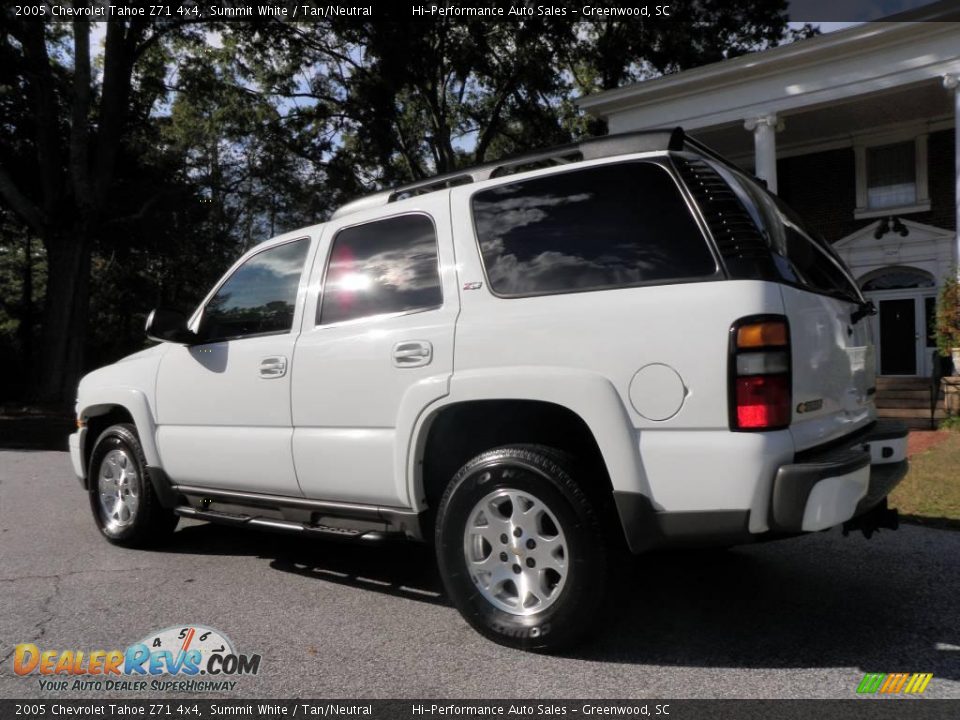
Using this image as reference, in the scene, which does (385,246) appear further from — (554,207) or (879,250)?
(879,250)

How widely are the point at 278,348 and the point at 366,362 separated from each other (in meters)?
0.68

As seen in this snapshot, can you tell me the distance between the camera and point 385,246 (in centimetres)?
392

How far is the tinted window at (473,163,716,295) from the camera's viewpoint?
304 centimetres

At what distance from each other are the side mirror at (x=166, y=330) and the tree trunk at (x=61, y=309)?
14933mm

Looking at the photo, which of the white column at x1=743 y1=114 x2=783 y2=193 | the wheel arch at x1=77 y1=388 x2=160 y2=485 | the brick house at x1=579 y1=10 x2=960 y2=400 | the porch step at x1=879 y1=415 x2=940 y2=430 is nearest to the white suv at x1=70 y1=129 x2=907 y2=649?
the wheel arch at x1=77 y1=388 x2=160 y2=485

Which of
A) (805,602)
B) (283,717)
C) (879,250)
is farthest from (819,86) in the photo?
(283,717)

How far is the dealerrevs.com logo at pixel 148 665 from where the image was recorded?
120 inches

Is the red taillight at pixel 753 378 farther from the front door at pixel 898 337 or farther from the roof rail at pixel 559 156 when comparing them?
the front door at pixel 898 337

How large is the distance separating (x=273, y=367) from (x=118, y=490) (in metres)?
1.89

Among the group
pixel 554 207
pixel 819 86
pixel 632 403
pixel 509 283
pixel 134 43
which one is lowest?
pixel 632 403

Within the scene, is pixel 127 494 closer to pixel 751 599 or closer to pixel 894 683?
pixel 751 599

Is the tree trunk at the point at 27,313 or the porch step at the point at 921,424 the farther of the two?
the tree trunk at the point at 27,313

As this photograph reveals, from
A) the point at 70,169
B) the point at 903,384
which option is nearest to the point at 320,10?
the point at 70,169

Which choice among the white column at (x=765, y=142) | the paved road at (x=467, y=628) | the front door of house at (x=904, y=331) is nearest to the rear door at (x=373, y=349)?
the paved road at (x=467, y=628)
